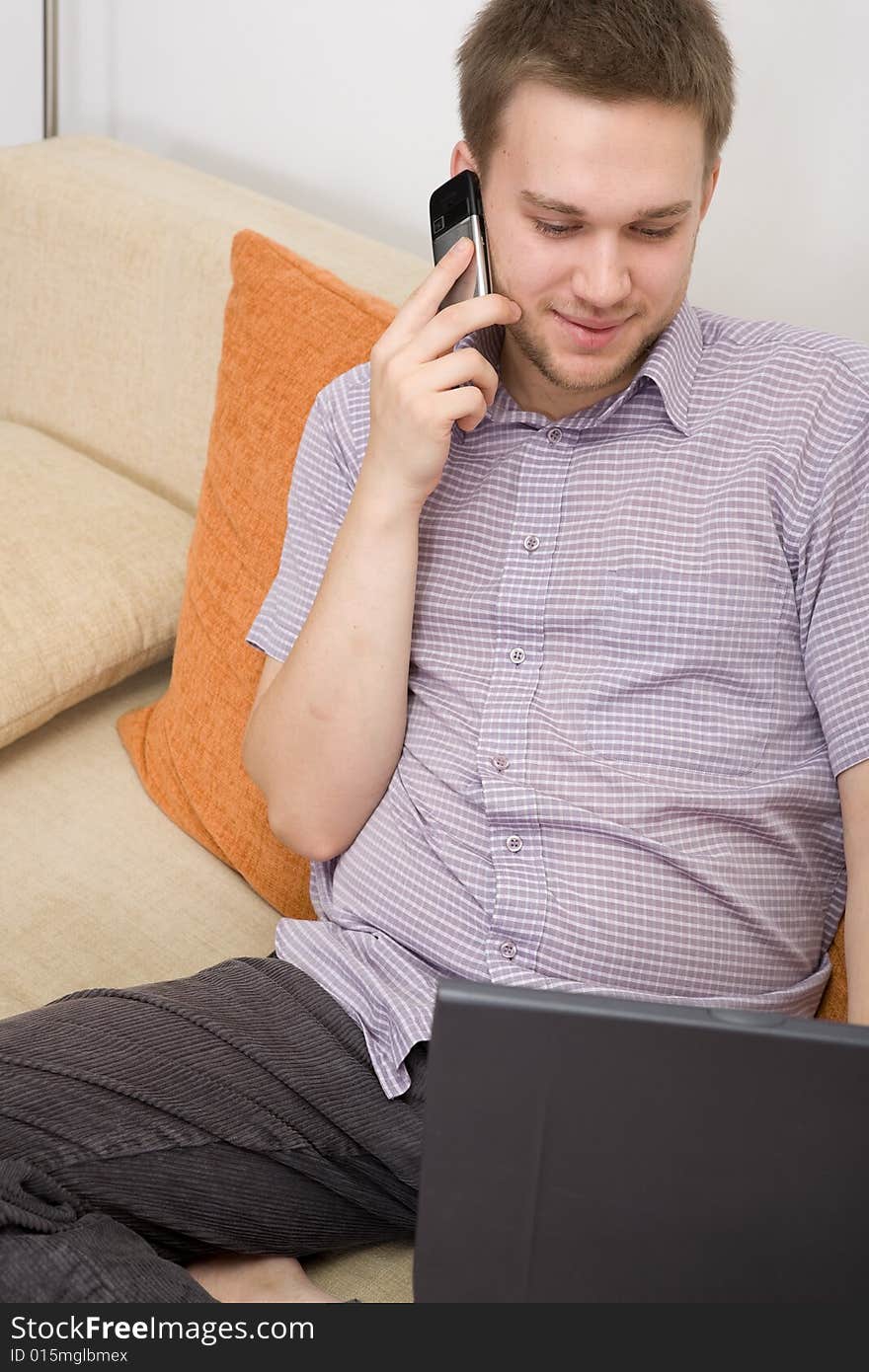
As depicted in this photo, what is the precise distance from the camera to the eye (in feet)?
3.85

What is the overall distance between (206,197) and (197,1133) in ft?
4.17

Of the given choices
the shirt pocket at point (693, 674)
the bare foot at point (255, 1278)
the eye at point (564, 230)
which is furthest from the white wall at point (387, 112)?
the bare foot at point (255, 1278)

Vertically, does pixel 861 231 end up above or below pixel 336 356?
above

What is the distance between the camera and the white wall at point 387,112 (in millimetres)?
1501

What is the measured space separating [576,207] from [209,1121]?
0.77 meters

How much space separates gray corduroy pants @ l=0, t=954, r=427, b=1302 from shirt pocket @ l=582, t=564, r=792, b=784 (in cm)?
31

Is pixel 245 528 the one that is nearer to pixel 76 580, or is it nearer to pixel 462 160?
pixel 76 580

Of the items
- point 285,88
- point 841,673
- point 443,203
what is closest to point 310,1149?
point 841,673

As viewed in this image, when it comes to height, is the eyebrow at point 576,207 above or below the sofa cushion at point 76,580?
above

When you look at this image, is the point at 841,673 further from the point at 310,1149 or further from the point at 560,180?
the point at 310,1149

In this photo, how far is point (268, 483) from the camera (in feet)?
5.05

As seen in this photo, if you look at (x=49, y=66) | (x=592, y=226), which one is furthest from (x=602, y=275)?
(x=49, y=66)

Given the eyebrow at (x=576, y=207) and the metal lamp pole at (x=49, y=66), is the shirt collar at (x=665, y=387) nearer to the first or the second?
the eyebrow at (x=576, y=207)

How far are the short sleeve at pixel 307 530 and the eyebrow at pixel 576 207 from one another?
0.31 metres
